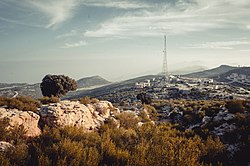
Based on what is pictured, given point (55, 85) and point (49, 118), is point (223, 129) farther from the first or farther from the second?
point (55, 85)

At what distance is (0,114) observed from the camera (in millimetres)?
10414

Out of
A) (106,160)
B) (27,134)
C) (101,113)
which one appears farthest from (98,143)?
(101,113)

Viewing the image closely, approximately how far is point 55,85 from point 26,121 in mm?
25359

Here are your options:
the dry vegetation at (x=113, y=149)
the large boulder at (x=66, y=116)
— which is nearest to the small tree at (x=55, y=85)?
the large boulder at (x=66, y=116)

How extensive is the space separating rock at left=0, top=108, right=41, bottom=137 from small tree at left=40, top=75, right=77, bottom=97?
80.2ft

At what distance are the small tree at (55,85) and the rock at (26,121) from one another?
24448mm

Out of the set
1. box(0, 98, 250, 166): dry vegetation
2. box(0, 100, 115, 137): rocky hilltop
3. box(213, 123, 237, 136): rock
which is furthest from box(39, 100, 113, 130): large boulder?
box(213, 123, 237, 136): rock

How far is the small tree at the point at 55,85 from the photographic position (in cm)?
3506

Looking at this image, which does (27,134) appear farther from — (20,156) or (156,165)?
(156,165)

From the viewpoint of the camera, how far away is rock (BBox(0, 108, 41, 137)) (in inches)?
392

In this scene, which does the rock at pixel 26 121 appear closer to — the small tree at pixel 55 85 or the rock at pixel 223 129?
the rock at pixel 223 129

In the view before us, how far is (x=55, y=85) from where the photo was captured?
1375 inches

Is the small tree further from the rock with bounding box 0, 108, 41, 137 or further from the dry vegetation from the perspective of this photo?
the rock with bounding box 0, 108, 41, 137

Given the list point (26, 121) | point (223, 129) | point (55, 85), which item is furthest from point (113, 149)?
point (55, 85)
